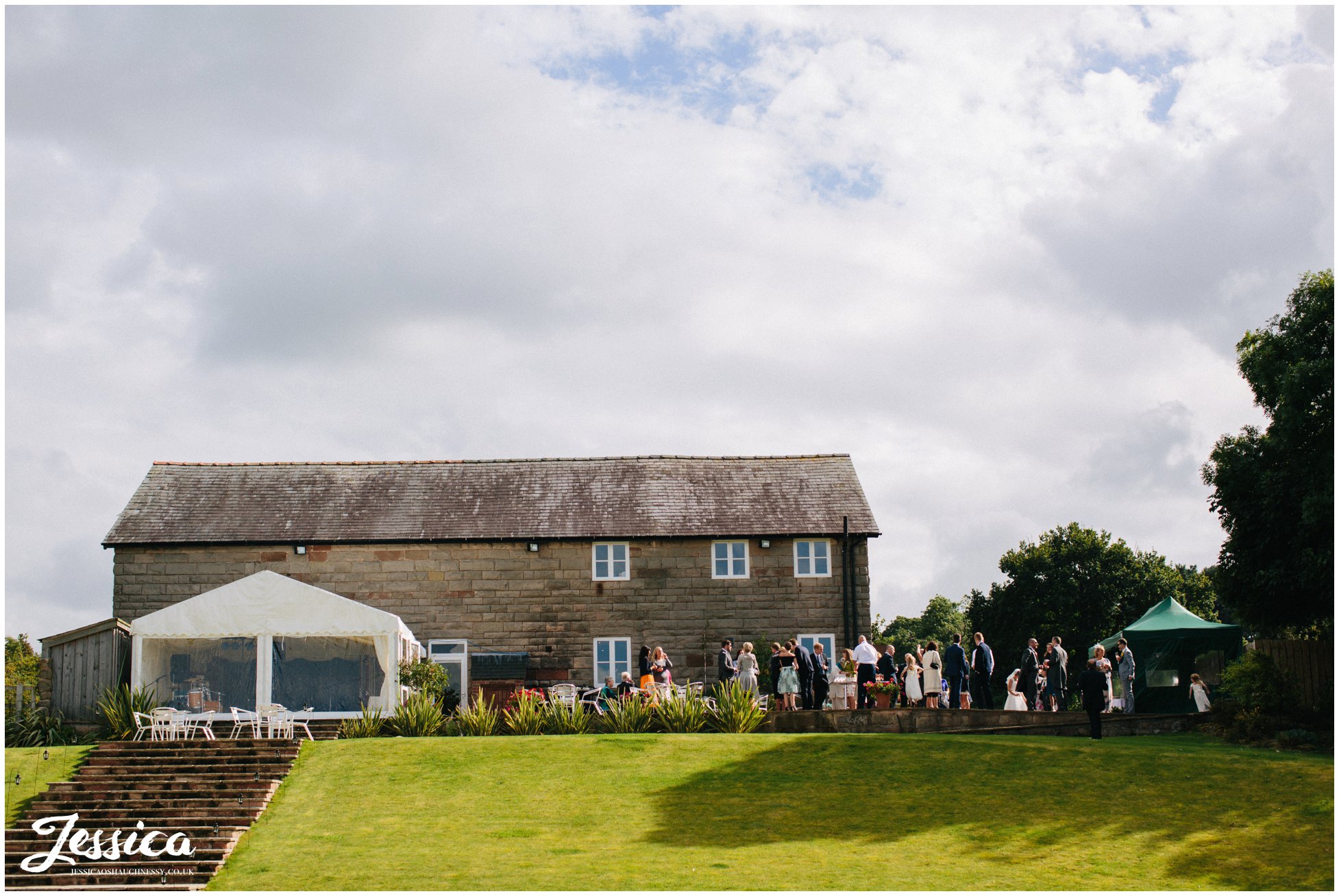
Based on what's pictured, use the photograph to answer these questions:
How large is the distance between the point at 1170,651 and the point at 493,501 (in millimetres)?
15190

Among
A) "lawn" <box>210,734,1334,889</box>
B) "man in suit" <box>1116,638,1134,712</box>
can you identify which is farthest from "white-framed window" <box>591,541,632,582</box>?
"man in suit" <box>1116,638,1134,712</box>

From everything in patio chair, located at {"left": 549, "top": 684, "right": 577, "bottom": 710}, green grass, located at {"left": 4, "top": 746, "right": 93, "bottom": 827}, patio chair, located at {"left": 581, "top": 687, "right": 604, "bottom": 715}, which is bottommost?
green grass, located at {"left": 4, "top": 746, "right": 93, "bottom": 827}

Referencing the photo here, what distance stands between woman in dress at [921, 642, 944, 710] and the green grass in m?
13.8

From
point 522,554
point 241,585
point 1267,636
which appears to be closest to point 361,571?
point 522,554

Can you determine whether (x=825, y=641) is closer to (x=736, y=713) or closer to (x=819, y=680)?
(x=819, y=680)

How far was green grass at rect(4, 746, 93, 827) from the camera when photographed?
17.2 metres

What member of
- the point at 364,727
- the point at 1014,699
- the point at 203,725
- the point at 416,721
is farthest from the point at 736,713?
the point at 203,725

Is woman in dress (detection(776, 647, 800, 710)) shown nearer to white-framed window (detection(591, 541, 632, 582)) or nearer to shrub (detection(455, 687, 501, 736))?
shrub (detection(455, 687, 501, 736))

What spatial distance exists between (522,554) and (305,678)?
6707mm

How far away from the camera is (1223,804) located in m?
16.1

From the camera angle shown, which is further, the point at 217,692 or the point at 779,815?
the point at 217,692

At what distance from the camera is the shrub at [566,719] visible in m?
21.8

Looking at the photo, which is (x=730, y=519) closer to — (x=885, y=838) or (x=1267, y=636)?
(x=1267, y=636)

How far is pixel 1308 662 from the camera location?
22016mm
